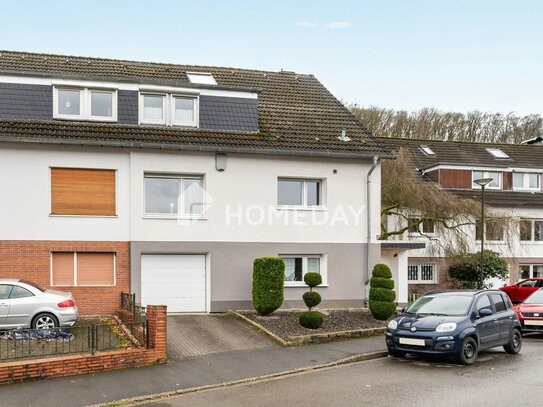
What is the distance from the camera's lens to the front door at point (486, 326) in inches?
566

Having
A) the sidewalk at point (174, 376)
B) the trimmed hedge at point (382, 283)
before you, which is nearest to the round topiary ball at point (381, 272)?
the trimmed hedge at point (382, 283)

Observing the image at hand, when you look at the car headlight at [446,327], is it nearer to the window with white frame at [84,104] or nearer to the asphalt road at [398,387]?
the asphalt road at [398,387]

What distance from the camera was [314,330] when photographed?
17266 mm

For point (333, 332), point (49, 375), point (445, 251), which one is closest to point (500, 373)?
point (333, 332)

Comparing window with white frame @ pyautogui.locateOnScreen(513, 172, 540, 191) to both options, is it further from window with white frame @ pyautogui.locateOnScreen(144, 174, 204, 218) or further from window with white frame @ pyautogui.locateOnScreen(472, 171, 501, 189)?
window with white frame @ pyautogui.locateOnScreen(144, 174, 204, 218)

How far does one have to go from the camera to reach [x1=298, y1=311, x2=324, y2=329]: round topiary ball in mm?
17219

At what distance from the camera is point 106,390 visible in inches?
456

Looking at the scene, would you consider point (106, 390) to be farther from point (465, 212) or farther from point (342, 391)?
point (465, 212)

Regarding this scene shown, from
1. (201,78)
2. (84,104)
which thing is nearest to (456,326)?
(84,104)

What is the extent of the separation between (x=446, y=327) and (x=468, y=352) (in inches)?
30.7

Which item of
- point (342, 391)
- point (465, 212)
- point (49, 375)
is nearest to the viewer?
point (342, 391)

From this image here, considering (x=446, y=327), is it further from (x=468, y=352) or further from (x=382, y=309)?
(x=382, y=309)

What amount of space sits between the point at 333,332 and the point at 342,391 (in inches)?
222

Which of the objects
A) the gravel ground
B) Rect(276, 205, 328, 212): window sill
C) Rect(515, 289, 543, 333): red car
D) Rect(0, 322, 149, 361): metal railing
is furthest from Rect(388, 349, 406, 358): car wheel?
Rect(276, 205, 328, 212): window sill
